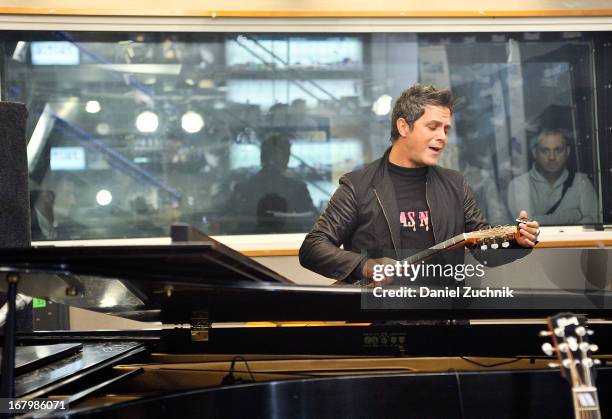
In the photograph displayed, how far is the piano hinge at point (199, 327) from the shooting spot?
2.25 meters

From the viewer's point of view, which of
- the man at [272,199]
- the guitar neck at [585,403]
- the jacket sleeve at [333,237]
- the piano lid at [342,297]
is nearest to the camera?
the guitar neck at [585,403]

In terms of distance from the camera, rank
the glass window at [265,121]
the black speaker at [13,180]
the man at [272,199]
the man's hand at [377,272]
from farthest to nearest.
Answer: the man at [272,199]
the glass window at [265,121]
the black speaker at [13,180]
the man's hand at [377,272]

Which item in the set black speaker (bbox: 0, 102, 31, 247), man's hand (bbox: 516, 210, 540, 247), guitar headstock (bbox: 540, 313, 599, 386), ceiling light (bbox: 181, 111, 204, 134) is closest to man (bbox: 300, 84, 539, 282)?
man's hand (bbox: 516, 210, 540, 247)

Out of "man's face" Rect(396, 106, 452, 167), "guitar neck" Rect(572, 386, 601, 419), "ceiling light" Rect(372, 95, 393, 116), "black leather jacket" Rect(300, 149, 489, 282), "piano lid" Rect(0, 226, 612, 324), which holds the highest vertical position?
"ceiling light" Rect(372, 95, 393, 116)

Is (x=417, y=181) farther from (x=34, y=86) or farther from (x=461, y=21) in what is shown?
(x=34, y=86)

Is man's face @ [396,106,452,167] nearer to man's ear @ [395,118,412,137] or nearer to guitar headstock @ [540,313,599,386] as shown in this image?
man's ear @ [395,118,412,137]

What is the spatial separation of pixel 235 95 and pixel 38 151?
1.10 m

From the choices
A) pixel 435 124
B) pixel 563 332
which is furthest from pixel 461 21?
pixel 563 332

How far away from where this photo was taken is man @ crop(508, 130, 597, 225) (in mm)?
5023

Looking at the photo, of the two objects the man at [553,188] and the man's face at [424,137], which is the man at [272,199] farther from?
the man's face at [424,137]

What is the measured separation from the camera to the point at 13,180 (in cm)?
265

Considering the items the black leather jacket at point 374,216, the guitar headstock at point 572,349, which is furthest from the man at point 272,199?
the guitar headstock at point 572,349

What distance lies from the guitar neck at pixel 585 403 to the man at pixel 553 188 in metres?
Result: 3.43

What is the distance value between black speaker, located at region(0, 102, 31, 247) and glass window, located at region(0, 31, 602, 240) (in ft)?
6.98
